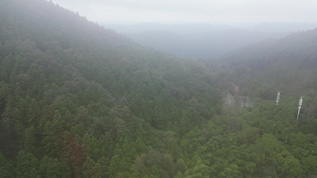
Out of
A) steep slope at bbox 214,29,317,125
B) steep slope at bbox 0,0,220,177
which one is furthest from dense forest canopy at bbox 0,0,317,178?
steep slope at bbox 214,29,317,125

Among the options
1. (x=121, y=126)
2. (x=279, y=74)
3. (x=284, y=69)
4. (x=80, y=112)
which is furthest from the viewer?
(x=284, y=69)

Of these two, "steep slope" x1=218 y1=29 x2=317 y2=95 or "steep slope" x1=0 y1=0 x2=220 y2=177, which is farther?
"steep slope" x1=218 y1=29 x2=317 y2=95

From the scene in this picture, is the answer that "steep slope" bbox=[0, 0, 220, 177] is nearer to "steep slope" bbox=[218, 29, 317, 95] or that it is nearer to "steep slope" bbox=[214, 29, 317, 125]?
"steep slope" bbox=[214, 29, 317, 125]

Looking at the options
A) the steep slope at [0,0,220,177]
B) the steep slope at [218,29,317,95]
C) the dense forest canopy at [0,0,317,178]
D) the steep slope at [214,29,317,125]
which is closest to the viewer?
the steep slope at [0,0,220,177]

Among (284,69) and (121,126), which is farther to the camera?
(284,69)

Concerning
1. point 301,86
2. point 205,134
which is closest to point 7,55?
point 205,134

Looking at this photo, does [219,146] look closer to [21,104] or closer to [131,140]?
[131,140]

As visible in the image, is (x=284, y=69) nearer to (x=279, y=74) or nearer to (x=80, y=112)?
(x=279, y=74)

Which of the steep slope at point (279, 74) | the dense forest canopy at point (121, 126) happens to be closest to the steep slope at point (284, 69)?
the steep slope at point (279, 74)

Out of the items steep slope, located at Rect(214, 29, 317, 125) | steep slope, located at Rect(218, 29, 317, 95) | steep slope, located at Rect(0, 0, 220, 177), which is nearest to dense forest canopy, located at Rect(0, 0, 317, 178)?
steep slope, located at Rect(0, 0, 220, 177)

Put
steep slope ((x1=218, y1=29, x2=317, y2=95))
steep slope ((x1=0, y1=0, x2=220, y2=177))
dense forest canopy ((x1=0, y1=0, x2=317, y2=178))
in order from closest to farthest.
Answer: steep slope ((x1=0, y1=0, x2=220, y2=177))
dense forest canopy ((x1=0, y1=0, x2=317, y2=178))
steep slope ((x1=218, y1=29, x2=317, y2=95))

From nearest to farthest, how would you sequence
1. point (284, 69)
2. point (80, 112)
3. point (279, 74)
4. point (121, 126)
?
point (121, 126), point (80, 112), point (279, 74), point (284, 69)

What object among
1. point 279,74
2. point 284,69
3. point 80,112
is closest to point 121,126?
point 80,112
